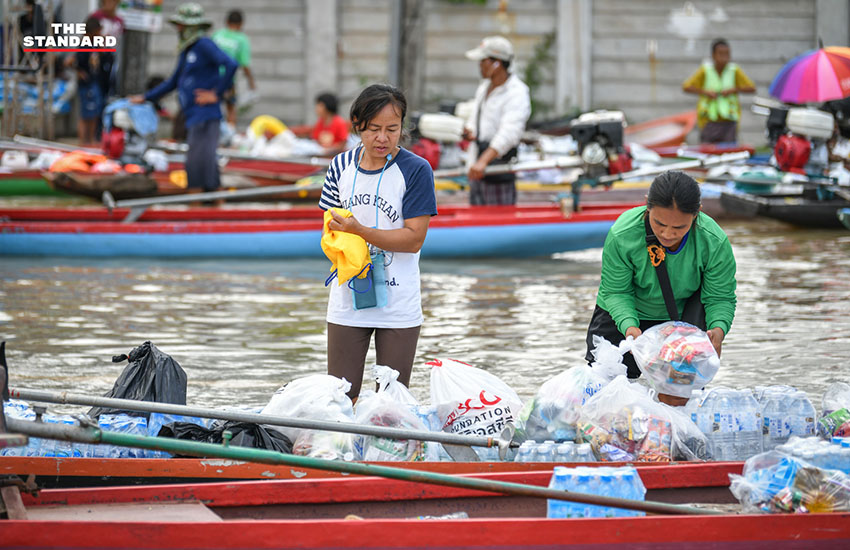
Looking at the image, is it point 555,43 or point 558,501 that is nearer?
point 558,501

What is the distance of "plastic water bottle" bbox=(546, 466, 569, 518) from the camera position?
339cm

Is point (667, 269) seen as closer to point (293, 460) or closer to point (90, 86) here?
point (293, 460)

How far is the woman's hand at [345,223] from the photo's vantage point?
4109mm

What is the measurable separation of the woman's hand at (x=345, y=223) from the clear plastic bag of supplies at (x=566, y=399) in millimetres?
919

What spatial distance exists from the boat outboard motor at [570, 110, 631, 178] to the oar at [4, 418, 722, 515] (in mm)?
6736

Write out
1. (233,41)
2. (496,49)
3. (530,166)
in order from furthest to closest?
(233,41) < (530,166) < (496,49)

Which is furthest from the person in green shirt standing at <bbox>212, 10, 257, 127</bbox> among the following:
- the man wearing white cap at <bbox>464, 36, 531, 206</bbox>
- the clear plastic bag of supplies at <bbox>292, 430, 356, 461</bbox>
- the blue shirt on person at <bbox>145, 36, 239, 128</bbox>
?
the clear plastic bag of supplies at <bbox>292, 430, 356, 461</bbox>

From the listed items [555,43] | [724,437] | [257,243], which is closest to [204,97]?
[257,243]

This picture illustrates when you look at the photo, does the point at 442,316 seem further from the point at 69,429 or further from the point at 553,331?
the point at 69,429

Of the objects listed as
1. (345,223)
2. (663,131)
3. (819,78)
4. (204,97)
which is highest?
(819,78)

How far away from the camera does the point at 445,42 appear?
63.7ft

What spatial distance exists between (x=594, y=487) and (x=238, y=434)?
136cm

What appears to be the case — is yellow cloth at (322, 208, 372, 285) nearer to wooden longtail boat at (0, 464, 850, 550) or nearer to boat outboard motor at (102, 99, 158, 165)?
wooden longtail boat at (0, 464, 850, 550)

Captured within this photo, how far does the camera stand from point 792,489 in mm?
3418
